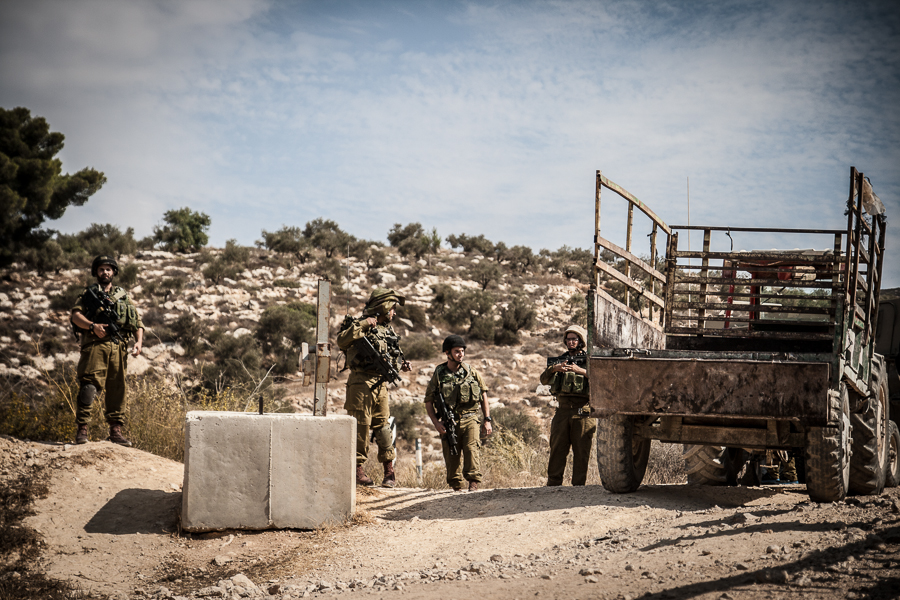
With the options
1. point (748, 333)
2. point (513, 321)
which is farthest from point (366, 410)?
point (513, 321)

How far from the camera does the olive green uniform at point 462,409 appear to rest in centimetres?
734

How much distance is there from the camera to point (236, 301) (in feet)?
72.0

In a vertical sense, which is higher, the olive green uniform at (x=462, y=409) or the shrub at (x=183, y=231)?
→ the shrub at (x=183, y=231)

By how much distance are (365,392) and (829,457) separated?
4.18 metres

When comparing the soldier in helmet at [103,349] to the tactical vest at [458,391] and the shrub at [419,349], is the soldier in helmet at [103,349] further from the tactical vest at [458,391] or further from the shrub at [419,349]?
the shrub at [419,349]

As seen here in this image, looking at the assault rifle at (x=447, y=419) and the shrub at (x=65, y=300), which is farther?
the shrub at (x=65, y=300)

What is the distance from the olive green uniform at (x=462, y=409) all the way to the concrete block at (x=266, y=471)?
1631mm

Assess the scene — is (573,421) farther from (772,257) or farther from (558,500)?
(772,257)

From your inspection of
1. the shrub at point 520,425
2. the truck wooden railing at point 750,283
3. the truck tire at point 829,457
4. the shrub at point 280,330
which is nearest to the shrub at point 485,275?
the shrub at point 280,330

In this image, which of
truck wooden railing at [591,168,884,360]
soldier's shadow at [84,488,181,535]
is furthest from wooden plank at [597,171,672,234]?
soldier's shadow at [84,488,181,535]

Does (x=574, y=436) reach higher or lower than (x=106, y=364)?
lower

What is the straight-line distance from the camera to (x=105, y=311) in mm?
7266

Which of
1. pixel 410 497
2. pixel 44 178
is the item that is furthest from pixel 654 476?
pixel 44 178

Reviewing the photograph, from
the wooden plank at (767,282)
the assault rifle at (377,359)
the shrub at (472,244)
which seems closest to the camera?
the wooden plank at (767,282)
